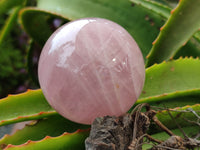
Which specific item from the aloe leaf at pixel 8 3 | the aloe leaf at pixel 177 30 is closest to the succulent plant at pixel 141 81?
the aloe leaf at pixel 177 30

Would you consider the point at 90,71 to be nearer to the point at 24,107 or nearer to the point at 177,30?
the point at 24,107

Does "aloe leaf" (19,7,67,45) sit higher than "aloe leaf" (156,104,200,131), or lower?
higher

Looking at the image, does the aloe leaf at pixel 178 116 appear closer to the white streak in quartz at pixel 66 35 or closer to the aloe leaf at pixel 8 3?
the white streak in quartz at pixel 66 35

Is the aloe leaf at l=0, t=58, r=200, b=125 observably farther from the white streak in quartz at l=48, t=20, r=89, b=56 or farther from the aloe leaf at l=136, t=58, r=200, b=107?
the white streak in quartz at l=48, t=20, r=89, b=56

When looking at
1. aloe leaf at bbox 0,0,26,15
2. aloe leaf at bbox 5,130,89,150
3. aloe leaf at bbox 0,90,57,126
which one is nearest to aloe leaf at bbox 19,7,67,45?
aloe leaf at bbox 0,0,26,15

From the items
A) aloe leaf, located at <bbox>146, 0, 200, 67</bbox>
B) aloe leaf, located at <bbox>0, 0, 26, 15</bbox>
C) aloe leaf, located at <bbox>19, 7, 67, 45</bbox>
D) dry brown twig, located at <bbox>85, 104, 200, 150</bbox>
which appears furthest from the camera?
aloe leaf, located at <bbox>0, 0, 26, 15</bbox>

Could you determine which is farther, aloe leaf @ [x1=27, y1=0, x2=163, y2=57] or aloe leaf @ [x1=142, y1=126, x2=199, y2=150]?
aloe leaf @ [x1=27, y1=0, x2=163, y2=57]

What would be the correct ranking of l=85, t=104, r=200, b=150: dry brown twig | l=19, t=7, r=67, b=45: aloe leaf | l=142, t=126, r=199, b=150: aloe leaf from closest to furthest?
l=85, t=104, r=200, b=150: dry brown twig, l=142, t=126, r=199, b=150: aloe leaf, l=19, t=7, r=67, b=45: aloe leaf

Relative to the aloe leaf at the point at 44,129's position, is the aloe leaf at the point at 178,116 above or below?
above
